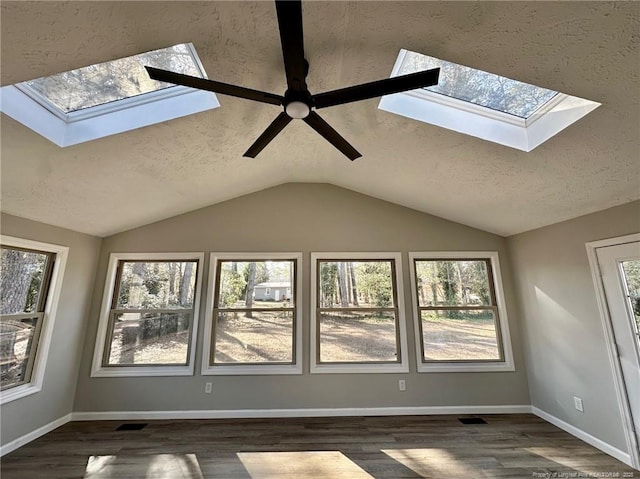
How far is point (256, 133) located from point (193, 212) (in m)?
1.91

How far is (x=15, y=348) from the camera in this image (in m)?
2.85

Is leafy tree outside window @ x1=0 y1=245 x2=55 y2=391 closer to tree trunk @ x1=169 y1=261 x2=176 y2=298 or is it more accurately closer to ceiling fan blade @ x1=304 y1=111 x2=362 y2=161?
tree trunk @ x1=169 y1=261 x2=176 y2=298

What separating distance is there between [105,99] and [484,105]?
3.04 metres

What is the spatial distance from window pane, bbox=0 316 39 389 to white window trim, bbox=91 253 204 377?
638mm

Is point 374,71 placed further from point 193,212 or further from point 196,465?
point 196,465

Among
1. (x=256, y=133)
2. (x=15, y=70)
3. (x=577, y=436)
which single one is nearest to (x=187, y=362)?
(x=256, y=133)

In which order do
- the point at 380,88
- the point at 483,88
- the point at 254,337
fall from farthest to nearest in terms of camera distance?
the point at 254,337, the point at 483,88, the point at 380,88

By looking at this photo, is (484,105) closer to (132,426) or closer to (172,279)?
(172,279)

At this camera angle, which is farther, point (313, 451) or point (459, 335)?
point (459, 335)

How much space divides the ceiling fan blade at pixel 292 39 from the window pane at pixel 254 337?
3.05 metres

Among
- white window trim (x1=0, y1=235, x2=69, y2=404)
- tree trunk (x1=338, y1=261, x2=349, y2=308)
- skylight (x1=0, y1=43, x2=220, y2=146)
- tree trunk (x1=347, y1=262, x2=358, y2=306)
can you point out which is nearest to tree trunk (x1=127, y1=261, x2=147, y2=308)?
white window trim (x1=0, y1=235, x2=69, y2=404)

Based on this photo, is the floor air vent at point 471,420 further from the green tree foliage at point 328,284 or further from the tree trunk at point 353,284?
the green tree foliage at point 328,284

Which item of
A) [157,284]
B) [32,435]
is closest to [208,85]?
[157,284]

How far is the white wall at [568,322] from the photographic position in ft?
8.70
